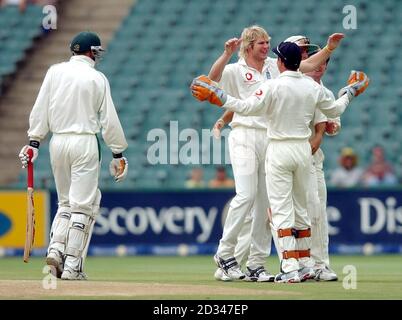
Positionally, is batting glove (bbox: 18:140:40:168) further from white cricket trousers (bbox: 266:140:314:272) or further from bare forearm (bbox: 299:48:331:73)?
bare forearm (bbox: 299:48:331:73)

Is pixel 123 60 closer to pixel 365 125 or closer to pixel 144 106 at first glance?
pixel 144 106

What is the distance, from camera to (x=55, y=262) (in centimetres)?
1180

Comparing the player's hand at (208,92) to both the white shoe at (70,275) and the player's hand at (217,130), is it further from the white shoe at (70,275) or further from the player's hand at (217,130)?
the white shoe at (70,275)

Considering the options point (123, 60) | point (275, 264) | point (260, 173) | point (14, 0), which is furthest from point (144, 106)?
point (260, 173)

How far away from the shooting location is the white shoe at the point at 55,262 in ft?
38.7

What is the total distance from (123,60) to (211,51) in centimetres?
184

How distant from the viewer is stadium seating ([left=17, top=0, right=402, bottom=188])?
2147cm

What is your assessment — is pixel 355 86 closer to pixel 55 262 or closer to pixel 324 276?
pixel 324 276

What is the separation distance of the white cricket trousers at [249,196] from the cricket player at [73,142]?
1159mm

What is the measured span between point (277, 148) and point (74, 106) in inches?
79.6

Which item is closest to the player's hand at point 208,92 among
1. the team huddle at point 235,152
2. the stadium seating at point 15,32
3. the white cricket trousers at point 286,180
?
the team huddle at point 235,152

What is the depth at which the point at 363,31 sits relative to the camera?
24328mm

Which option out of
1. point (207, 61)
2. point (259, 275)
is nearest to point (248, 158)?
point (259, 275)

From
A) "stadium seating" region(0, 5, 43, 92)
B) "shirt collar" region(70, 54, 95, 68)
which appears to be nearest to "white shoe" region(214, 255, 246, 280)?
"shirt collar" region(70, 54, 95, 68)
